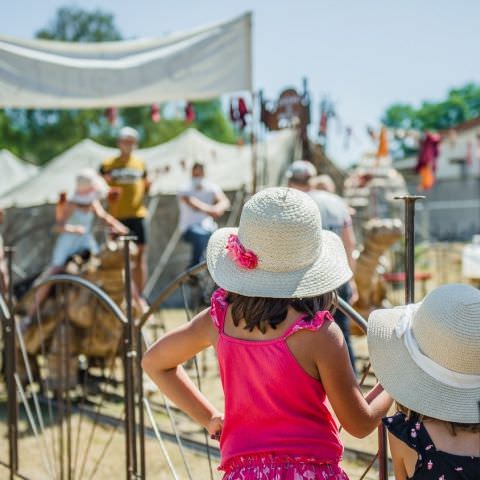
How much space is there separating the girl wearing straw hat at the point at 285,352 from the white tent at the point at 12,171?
56.0ft

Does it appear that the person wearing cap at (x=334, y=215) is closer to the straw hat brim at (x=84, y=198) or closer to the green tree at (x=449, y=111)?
the straw hat brim at (x=84, y=198)

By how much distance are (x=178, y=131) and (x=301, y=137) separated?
31.4 m

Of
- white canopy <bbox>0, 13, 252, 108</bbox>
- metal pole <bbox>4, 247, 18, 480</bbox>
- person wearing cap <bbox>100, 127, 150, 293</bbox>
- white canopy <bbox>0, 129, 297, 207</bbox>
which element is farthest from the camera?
white canopy <bbox>0, 129, 297, 207</bbox>

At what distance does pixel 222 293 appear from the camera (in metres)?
1.87

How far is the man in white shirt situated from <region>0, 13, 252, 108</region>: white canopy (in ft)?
8.59

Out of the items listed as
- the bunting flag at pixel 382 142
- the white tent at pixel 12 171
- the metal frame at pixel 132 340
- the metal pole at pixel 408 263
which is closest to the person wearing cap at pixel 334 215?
the metal frame at pixel 132 340

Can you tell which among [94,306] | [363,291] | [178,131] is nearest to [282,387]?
[94,306]

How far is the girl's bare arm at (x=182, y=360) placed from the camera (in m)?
1.84

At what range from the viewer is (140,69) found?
4223 mm

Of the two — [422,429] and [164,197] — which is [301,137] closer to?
[164,197]

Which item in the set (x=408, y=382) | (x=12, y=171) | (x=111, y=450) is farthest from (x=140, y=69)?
(x=12, y=171)

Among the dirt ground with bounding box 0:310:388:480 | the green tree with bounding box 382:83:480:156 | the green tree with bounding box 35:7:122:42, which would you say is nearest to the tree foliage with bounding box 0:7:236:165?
the green tree with bounding box 35:7:122:42

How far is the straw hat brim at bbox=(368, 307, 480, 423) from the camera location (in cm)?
141

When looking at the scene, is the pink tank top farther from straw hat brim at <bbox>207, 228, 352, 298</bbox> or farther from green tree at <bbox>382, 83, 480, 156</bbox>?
green tree at <bbox>382, 83, 480, 156</bbox>
